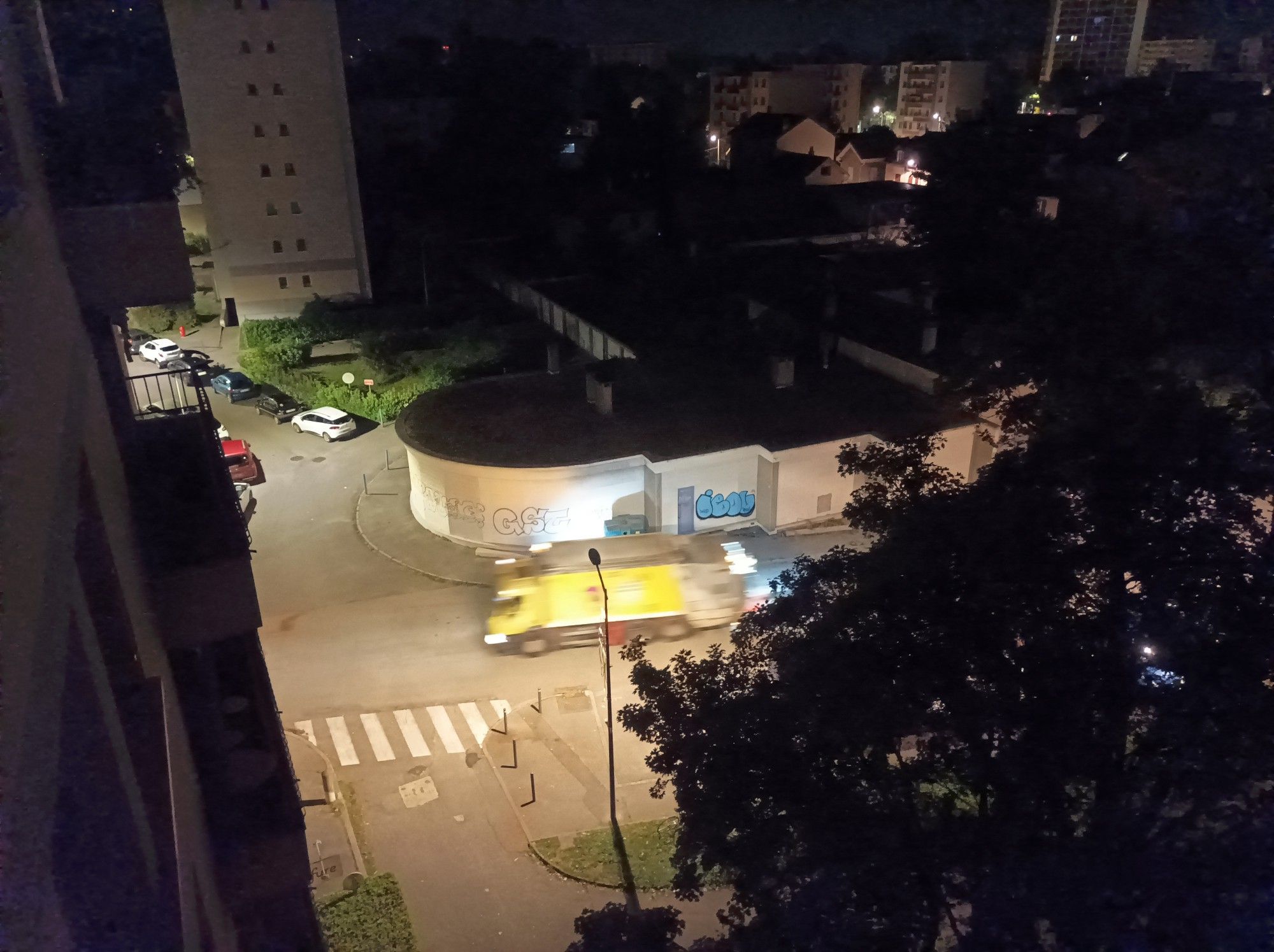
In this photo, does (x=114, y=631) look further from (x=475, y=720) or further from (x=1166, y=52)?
(x=1166, y=52)

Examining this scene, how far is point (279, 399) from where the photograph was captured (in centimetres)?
2573

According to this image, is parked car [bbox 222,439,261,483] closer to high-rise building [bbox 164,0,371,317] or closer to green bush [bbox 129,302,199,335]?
high-rise building [bbox 164,0,371,317]

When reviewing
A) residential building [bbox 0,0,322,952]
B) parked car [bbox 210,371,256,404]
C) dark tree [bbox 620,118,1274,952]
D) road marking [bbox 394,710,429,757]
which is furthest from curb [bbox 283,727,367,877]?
parked car [bbox 210,371,256,404]

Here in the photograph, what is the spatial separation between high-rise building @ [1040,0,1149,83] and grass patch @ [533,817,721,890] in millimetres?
74424

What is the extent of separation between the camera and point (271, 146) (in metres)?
29.9

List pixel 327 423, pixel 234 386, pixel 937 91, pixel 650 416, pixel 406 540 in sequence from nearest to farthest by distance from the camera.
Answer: pixel 406 540
pixel 650 416
pixel 327 423
pixel 234 386
pixel 937 91

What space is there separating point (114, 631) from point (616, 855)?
8.96 metres

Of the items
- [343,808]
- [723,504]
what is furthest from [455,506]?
[343,808]

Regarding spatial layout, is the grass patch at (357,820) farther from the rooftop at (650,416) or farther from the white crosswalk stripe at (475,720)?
the rooftop at (650,416)

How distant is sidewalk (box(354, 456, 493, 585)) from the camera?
1778 cm

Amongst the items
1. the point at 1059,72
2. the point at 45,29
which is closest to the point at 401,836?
the point at 45,29

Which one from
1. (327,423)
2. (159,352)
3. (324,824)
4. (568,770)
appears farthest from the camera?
→ (159,352)

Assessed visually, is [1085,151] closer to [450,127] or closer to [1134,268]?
[1134,268]

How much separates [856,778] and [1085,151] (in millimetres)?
24352
